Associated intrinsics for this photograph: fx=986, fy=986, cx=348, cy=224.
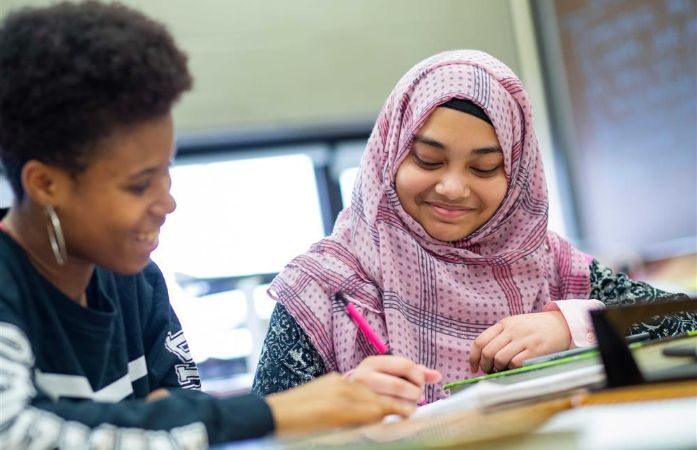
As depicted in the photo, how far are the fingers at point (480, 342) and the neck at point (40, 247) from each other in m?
0.57

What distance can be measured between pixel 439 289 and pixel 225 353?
7.02 ft

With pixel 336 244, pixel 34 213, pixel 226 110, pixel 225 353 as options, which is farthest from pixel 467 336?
pixel 226 110

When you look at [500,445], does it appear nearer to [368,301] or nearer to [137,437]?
[137,437]

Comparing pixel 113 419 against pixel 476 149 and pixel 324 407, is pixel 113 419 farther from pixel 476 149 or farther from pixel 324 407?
pixel 476 149

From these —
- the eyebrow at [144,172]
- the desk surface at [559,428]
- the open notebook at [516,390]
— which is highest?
the eyebrow at [144,172]

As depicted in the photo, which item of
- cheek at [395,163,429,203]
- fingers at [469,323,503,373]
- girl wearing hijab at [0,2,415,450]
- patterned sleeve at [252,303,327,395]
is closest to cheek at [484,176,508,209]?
cheek at [395,163,429,203]

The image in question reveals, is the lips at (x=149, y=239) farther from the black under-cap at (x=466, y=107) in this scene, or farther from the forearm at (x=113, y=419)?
the black under-cap at (x=466, y=107)

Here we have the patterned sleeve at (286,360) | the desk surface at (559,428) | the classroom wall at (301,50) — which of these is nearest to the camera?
the desk surface at (559,428)

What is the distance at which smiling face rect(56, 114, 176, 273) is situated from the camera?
36.5 inches

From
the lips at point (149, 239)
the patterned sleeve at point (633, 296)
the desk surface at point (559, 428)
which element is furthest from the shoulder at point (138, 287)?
the patterned sleeve at point (633, 296)

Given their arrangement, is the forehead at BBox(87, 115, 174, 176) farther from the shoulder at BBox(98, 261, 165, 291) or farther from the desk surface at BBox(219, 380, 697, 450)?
the desk surface at BBox(219, 380, 697, 450)

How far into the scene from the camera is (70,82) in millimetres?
892

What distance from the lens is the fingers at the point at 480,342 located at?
1341 millimetres

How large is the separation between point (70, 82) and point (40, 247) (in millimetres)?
177
